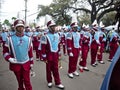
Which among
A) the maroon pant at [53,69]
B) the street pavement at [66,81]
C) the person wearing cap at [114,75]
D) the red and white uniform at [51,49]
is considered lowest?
the street pavement at [66,81]

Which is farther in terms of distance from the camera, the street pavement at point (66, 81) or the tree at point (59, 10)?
the tree at point (59, 10)

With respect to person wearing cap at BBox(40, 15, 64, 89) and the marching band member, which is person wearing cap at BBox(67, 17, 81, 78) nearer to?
the marching band member

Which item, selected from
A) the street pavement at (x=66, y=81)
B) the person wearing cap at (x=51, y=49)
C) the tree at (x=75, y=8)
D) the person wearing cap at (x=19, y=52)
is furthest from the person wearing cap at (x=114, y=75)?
the tree at (x=75, y=8)

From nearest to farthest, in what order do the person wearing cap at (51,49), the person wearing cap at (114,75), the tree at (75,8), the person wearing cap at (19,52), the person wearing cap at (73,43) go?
the person wearing cap at (114,75), the person wearing cap at (19,52), the person wearing cap at (51,49), the person wearing cap at (73,43), the tree at (75,8)

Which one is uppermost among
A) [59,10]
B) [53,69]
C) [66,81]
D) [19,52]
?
[59,10]

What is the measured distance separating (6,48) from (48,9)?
3710cm

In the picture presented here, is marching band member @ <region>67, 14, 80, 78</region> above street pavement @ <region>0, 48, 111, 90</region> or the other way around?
above

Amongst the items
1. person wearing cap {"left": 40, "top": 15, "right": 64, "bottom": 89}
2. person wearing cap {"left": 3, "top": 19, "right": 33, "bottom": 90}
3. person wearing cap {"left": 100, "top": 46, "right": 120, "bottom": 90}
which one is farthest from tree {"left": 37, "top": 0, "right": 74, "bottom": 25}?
person wearing cap {"left": 100, "top": 46, "right": 120, "bottom": 90}

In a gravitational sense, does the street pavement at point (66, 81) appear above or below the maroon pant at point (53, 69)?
below

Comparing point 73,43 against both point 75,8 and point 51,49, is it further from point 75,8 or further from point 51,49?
point 75,8

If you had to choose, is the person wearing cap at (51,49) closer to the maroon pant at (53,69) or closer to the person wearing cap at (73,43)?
the maroon pant at (53,69)

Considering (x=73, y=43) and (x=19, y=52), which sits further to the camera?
(x=73, y=43)

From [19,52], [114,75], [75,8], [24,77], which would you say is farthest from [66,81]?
[75,8]

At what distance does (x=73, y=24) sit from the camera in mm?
8297
